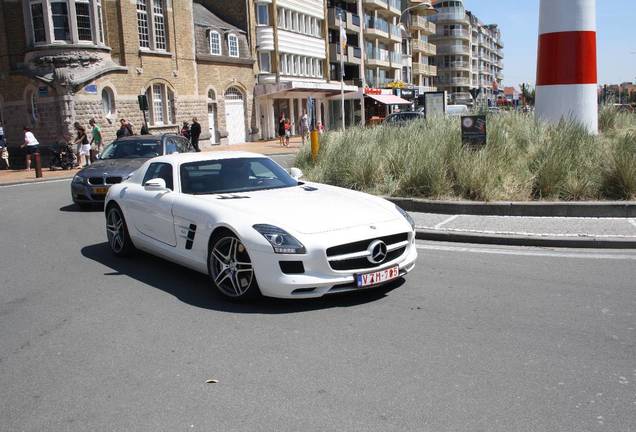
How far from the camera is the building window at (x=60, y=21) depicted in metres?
29.1

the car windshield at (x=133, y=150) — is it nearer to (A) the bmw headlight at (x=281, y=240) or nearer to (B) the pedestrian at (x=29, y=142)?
(A) the bmw headlight at (x=281, y=240)

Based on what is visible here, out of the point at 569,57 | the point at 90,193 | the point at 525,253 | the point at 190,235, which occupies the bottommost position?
the point at 525,253

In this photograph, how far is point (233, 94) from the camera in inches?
1617

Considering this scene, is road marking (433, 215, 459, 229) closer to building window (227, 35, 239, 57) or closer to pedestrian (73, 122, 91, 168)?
pedestrian (73, 122, 91, 168)

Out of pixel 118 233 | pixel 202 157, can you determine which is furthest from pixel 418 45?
pixel 202 157

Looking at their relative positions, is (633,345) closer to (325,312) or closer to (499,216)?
(325,312)

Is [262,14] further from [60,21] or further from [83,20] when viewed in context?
[60,21]

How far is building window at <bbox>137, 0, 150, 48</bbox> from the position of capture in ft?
108

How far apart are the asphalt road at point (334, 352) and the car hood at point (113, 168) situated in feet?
19.6

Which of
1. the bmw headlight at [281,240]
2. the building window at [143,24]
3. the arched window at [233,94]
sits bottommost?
the bmw headlight at [281,240]

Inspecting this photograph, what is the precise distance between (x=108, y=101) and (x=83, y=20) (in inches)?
154

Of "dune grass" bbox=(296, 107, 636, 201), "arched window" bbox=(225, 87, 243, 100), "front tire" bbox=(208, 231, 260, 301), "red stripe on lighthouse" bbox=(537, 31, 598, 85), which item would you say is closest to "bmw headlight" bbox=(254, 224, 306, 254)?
"front tire" bbox=(208, 231, 260, 301)

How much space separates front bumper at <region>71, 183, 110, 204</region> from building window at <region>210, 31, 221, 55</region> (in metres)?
26.7

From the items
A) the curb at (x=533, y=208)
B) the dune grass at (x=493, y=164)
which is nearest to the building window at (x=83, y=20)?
the dune grass at (x=493, y=164)
